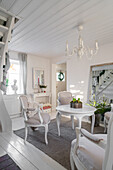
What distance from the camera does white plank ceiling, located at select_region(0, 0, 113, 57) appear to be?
162cm

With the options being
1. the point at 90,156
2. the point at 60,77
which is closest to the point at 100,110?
the point at 90,156

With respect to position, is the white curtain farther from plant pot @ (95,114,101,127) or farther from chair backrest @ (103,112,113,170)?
chair backrest @ (103,112,113,170)

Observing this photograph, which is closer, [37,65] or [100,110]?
[100,110]

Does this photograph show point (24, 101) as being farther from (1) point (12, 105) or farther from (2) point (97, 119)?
(2) point (97, 119)

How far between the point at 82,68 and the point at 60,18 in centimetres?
237

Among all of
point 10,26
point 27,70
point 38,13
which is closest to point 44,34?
point 38,13

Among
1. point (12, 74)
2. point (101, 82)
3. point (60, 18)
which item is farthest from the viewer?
point (12, 74)

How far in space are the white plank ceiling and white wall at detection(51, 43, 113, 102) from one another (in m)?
0.67

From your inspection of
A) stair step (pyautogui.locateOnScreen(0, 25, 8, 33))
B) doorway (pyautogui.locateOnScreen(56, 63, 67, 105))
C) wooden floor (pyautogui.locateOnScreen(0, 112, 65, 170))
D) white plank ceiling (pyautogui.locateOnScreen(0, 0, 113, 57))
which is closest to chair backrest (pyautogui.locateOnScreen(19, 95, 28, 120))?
wooden floor (pyautogui.locateOnScreen(0, 112, 65, 170))

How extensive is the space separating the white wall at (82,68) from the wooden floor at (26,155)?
2549 mm

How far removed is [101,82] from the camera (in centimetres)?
354

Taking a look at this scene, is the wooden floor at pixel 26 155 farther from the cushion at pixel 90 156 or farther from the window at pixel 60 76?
the window at pixel 60 76

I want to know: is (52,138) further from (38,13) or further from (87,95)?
(38,13)

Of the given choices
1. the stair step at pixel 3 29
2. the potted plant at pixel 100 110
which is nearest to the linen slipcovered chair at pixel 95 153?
the stair step at pixel 3 29
